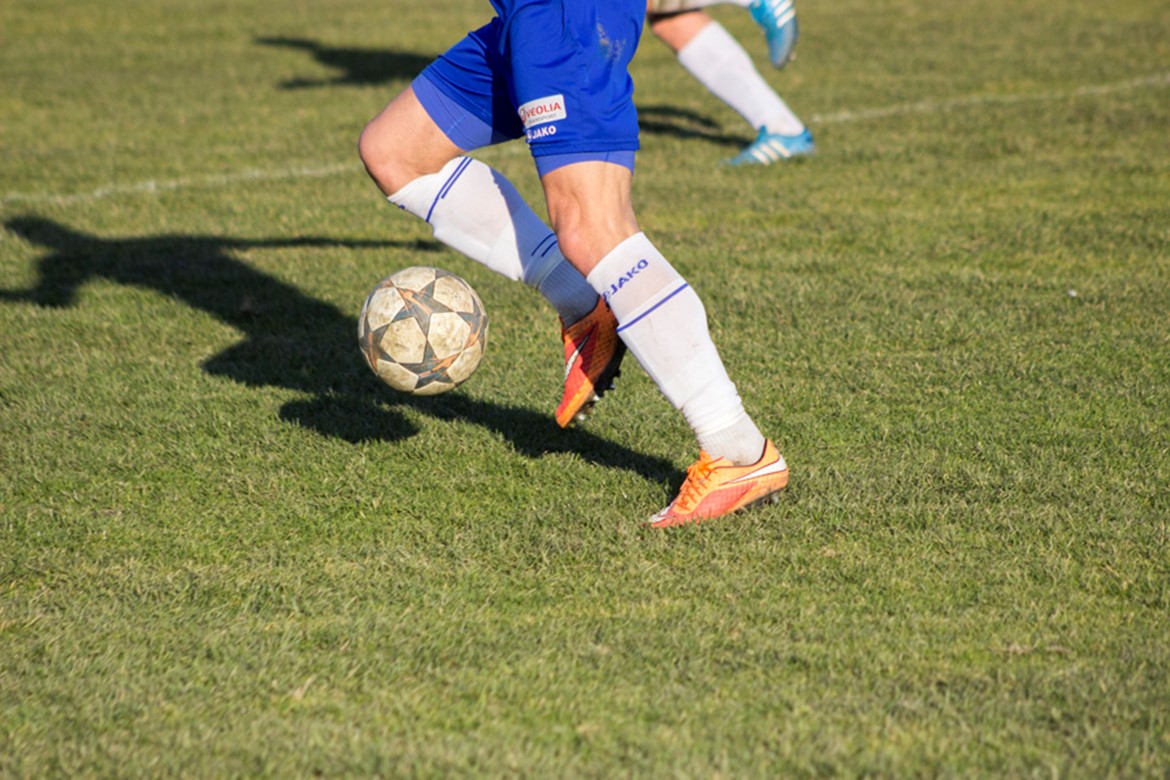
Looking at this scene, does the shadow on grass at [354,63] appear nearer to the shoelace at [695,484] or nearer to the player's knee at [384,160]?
the player's knee at [384,160]

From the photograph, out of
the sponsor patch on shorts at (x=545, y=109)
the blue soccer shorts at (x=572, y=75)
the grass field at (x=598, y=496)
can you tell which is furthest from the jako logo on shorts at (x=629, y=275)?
the grass field at (x=598, y=496)

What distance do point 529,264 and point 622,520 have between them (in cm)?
99

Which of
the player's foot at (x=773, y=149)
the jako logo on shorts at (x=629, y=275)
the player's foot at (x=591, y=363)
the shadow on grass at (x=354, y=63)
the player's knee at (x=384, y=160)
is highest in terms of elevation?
the player's knee at (x=384, y=160)

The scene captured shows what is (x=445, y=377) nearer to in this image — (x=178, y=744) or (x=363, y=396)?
(x=363, y=396)

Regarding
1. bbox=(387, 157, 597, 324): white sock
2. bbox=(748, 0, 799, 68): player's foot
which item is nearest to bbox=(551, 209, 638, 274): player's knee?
bbox=(387, 157, 597, 324): white sock

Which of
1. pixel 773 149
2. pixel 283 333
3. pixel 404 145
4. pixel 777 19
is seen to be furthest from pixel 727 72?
pixel 404 145

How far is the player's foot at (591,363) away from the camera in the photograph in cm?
417

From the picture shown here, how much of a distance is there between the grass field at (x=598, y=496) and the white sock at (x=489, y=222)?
60 cm

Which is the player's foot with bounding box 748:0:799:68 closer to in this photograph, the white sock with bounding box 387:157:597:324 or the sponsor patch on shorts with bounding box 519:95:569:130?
the white sock with bounding box 387:157:597:324

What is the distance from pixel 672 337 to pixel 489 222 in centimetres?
100

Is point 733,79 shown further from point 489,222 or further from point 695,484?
point 695,484

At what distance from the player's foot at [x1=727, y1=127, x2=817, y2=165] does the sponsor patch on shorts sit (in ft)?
17.3

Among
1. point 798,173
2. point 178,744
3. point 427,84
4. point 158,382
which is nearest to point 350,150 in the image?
point 798,173

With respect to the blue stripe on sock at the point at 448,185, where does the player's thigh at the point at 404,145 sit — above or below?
above
